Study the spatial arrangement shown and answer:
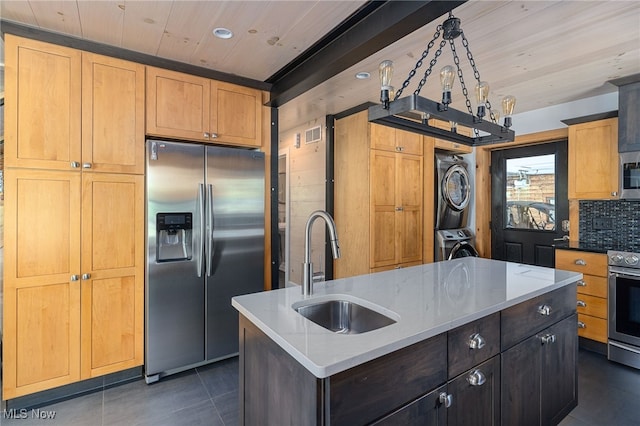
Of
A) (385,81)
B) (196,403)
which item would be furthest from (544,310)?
(196,403)

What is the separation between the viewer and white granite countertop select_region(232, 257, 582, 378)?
1048 mm

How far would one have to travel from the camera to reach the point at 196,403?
2.22 metres

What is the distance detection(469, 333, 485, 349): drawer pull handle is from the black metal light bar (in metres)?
1.04

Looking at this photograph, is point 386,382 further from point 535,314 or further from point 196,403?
point 196,403

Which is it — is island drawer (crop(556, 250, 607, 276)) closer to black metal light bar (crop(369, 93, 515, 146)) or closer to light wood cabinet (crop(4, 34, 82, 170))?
black metal light bar (crop(369, 93, 515, 146))

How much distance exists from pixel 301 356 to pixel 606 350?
11.1 ft

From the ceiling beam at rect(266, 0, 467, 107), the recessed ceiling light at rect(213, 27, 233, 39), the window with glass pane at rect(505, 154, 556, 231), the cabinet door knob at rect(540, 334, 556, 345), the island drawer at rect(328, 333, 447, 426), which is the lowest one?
the cabinet door knob at rect(540, 334, 556, 345)

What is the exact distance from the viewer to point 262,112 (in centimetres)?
302

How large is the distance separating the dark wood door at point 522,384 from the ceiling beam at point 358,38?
1679 mm

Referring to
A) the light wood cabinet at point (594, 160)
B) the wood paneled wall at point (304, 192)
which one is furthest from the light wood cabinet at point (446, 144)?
the wood paneled wall at point (304, 192)

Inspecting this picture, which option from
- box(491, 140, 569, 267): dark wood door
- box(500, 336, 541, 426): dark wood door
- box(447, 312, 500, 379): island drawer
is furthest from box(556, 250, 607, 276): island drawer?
box(447, 312, 500, 379): island drawer

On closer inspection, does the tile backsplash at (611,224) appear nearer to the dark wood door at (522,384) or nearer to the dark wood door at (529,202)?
the dark wood door at (529,202)

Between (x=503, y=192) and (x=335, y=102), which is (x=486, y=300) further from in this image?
(x=503, y=192)

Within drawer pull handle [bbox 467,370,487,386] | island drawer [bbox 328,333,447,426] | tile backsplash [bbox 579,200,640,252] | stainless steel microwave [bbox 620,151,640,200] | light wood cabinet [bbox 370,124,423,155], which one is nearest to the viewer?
island drawer [bbox 328,333,447,426]
